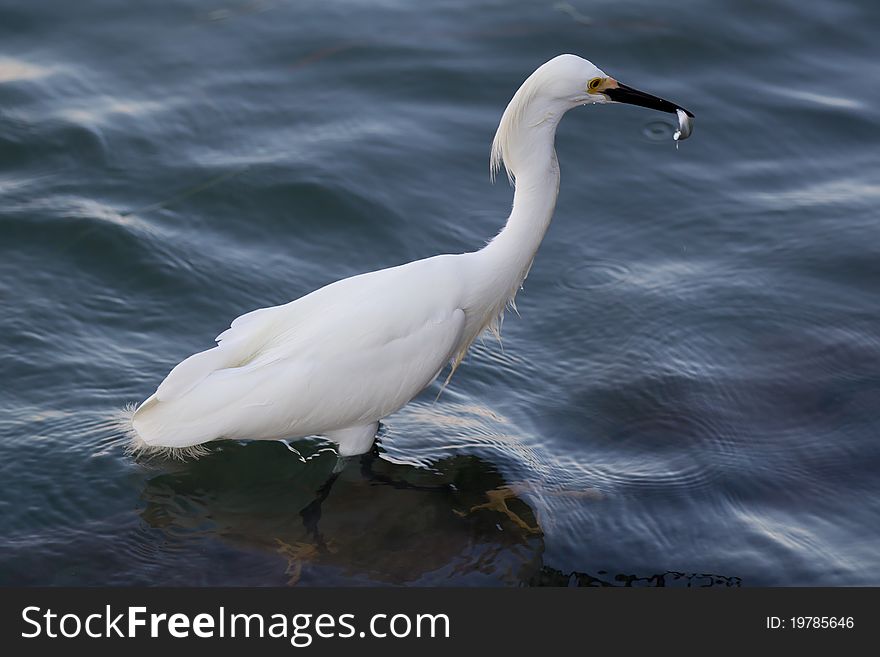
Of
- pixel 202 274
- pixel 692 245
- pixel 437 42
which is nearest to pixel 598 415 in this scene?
pixel 692 245

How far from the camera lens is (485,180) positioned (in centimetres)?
760

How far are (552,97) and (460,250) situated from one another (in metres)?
2.21

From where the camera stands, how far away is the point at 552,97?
15.9ft

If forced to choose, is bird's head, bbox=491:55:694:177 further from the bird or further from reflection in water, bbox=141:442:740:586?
reflection in water, bbox=141:442:740:586

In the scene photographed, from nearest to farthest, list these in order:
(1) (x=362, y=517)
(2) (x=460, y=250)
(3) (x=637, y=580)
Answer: (3) (x=637, y=580) < (1) (x=362, y=517) < (2) (x=460, y=250)

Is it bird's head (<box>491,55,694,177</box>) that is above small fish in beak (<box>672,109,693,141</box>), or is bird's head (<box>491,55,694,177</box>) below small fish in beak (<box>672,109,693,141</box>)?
below

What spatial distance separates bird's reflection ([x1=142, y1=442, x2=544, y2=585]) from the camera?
4.70 m

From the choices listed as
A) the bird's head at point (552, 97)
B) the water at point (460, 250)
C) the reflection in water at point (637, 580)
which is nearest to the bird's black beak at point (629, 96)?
the bird's head at point (552, 97)

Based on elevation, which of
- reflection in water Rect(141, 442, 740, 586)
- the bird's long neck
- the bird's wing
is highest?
the bird's long neck

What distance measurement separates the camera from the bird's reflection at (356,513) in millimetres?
4699

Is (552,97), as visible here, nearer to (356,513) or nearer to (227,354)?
(227,354)

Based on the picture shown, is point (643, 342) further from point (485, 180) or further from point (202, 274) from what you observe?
point (202, 274)

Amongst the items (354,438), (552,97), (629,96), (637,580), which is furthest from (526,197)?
(637,580)

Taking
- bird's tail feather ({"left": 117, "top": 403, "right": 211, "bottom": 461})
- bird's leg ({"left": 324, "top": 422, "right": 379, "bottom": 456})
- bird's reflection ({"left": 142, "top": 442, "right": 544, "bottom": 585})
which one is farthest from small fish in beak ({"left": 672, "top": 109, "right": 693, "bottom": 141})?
bird's tail feather ({"left": 117, "top": 403, "right": 211, "bottom": 461})
